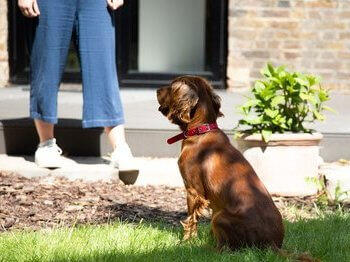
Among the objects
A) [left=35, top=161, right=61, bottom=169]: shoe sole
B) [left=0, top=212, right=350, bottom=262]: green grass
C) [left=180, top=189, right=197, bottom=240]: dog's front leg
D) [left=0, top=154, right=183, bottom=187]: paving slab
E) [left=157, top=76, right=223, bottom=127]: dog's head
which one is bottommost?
[left=0, top=154, right=183, bottom=187]: paving slab

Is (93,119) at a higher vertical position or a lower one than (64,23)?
lower

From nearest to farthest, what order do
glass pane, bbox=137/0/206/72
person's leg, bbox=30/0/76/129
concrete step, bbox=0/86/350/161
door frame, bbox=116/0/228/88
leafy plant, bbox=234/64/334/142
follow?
leafy plant, bbox=234/64/334/142, person's leg, bbox=30/0/76/129, concrete step, bbox=0/86/350/161, door frame, bbox=116/0/228/88, glass pane, bbox=137/0/206/72

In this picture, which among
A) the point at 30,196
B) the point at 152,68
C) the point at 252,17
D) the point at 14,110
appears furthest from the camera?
the point at 152,68

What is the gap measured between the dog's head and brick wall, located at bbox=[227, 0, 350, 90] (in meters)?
4.67

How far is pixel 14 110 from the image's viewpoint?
290 inches

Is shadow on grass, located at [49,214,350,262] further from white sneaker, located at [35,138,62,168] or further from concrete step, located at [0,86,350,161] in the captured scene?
concrete step, located at [0,86,350,161]

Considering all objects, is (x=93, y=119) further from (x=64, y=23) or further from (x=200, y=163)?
(x=200, y=163)

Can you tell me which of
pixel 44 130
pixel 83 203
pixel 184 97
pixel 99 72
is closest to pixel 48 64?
pixel 99 72

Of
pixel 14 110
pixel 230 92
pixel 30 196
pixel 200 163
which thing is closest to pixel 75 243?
pixel 200 163

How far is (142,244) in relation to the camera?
14.1 feet

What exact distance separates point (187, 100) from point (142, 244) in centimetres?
75

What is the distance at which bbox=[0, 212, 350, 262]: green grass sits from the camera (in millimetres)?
3990

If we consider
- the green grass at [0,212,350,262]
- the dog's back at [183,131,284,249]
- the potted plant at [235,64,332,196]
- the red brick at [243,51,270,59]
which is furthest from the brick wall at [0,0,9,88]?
the dog's back at [183,131,284,249]

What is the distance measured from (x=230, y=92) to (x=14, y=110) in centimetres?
259
